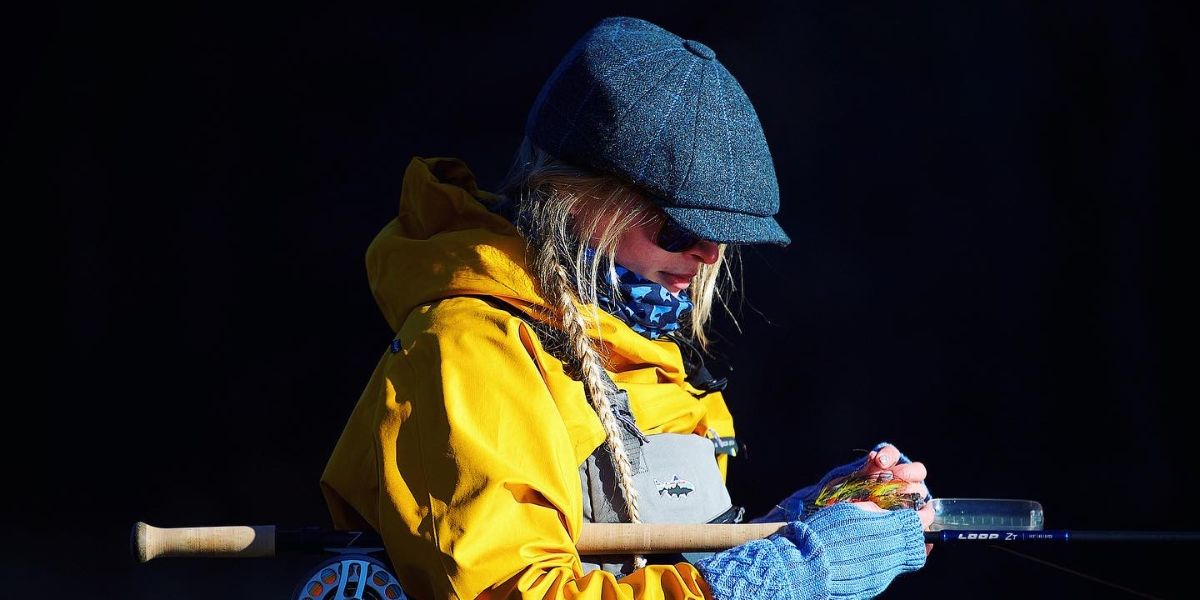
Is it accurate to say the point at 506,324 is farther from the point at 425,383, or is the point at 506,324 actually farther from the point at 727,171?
the point at 727,171

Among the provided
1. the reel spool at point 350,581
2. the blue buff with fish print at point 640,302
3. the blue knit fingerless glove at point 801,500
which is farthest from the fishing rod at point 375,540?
the blue buff with fish print at point 640,302

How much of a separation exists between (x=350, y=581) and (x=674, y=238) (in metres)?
0.61

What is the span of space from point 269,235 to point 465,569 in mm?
2035

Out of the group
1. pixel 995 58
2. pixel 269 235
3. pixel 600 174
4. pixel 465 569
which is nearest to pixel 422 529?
pixel 465 569

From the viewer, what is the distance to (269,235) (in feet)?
11.2

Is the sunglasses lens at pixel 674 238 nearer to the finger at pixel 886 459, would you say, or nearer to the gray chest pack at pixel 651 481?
the gray chest pack at pixel 651 481

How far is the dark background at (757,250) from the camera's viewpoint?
10.6ft

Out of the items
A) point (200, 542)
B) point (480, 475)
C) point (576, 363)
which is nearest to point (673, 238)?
point (576, 363)

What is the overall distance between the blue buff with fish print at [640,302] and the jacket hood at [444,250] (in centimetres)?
12

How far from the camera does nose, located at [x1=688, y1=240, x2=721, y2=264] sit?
6.08ft

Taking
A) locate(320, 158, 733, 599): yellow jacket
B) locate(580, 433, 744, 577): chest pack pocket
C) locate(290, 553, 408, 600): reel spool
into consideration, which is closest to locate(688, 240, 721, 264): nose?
locate(320, 158, 733, 599): yellow jacket

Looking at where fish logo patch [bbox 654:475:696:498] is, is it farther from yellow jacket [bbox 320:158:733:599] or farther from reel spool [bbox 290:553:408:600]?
reel spool [bbox 290:553:408:600]

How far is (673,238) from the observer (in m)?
1.82

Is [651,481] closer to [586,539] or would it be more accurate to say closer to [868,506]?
[586,539]
